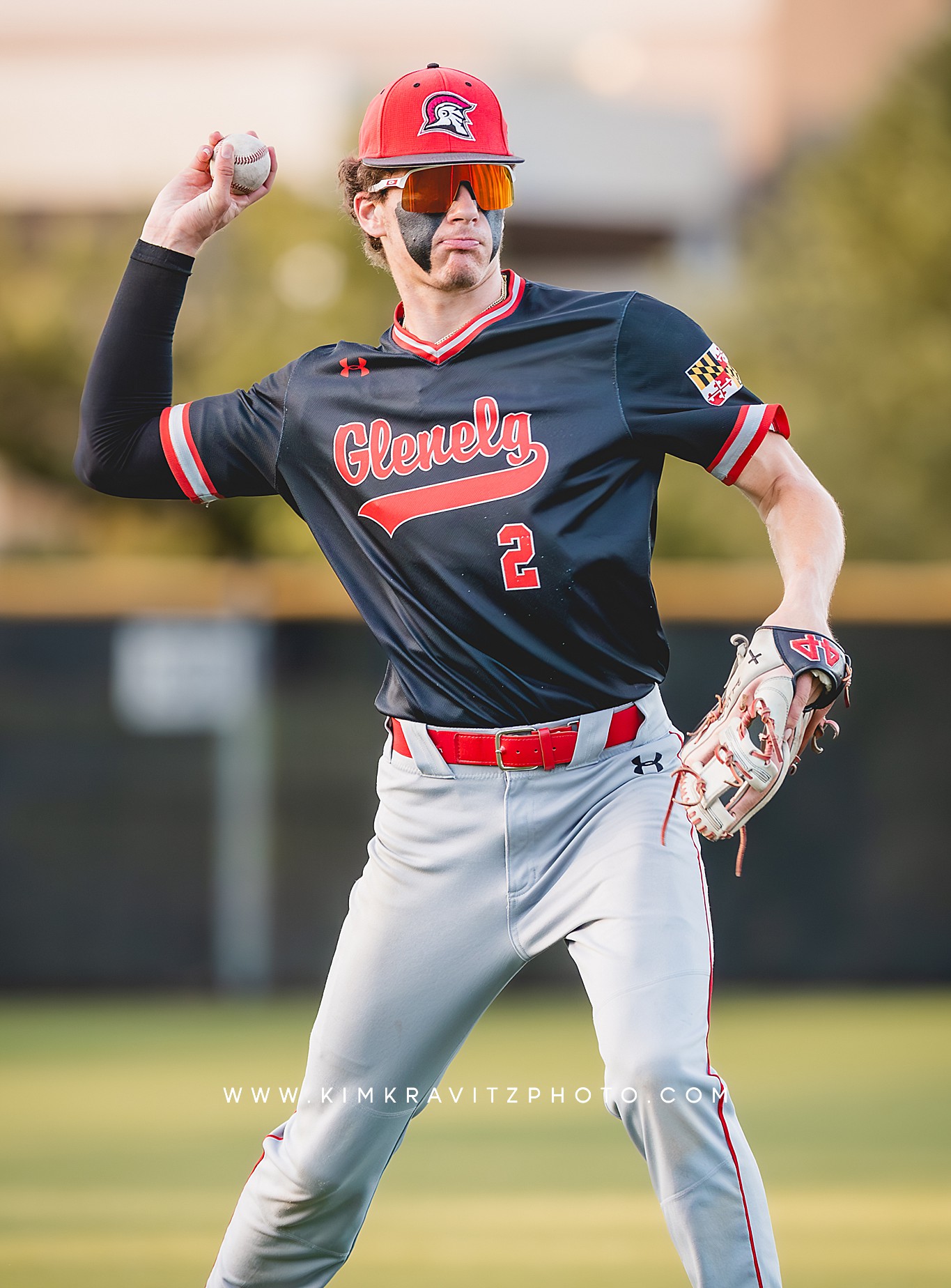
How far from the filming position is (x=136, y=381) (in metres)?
3.55

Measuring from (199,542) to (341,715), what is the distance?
12.4 m

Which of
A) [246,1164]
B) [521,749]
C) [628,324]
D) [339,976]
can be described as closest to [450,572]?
[521,749]

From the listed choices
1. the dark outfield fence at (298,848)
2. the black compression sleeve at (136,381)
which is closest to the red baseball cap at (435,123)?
the black compression sleeve at (136,381)

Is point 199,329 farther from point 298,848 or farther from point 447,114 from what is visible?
point 447,114

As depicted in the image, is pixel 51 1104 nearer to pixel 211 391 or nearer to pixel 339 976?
pixel 339 976

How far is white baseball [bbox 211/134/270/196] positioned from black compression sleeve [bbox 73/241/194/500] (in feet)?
0.63

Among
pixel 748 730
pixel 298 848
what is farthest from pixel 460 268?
pixel 298 848

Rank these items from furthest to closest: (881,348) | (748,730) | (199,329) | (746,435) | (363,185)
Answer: (199,329)
(881,348)
(363,185)
(746,435)
(748,730)

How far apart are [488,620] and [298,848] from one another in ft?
19.2

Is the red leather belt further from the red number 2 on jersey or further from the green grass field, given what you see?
the green grass field

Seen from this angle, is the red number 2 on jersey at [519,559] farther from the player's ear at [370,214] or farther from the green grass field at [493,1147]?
the green grass field at [493,1147]

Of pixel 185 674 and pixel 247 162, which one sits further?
pixel 185 674

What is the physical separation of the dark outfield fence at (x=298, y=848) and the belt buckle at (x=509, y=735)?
558cm

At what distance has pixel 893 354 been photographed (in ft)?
58.5
